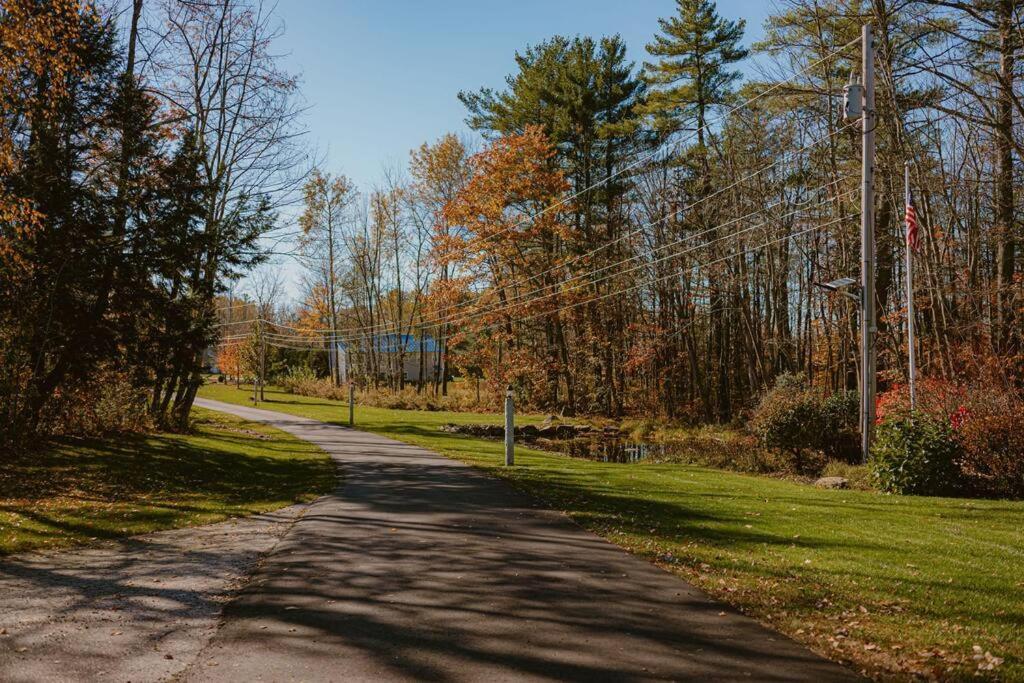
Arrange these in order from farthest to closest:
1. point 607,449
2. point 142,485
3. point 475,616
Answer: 1. point 607,449
2. point 142,485
3. point 475,616

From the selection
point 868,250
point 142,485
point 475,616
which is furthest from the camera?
point 868,250

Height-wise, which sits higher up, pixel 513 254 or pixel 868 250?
pixel 513 254

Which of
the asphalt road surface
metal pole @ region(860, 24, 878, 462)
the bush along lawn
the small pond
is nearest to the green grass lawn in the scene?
the asphalt road surface

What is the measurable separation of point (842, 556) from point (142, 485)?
10835 mm

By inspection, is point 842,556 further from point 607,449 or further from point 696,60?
point 696,60

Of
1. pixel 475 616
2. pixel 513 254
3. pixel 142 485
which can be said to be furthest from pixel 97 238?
pixel 513 254

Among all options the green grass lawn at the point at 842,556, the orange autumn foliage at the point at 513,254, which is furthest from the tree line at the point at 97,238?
the orange autumn foliage at the point at 513,254

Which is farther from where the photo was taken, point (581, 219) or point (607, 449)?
point (581, 219)

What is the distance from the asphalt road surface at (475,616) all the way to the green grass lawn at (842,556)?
1.52ft

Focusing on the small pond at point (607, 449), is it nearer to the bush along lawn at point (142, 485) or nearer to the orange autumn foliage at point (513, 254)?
the bush along lawn at point (142, 485)

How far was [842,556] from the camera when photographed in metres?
6.87

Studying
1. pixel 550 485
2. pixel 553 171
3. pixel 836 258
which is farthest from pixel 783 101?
pixel 550 485

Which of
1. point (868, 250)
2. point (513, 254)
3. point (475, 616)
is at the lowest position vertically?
point (475, 616)

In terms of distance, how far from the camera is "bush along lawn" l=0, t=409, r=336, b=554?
8.12 metres
